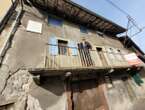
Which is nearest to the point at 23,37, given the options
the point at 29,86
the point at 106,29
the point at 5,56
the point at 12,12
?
the point at 5,56

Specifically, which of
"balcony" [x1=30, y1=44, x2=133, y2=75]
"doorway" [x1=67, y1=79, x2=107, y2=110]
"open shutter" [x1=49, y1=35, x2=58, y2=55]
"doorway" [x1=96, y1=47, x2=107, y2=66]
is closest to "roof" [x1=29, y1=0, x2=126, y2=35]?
"open shutter" [x1=49, y1=35, x2=58, y2=55]

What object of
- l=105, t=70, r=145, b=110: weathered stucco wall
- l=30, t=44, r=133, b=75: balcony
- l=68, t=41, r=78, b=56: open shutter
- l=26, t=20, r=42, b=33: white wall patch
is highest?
l=26, t=20, r=42, b=33: white wall patch

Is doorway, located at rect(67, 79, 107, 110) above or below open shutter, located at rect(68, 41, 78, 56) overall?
below

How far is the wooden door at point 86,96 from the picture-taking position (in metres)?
6.46

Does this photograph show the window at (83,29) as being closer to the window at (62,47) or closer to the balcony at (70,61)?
the balcony at (70,61)

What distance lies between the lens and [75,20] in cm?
1075

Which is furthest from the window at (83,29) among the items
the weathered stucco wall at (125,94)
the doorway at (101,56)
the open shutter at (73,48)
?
the weathered stucco wall at (125,94)

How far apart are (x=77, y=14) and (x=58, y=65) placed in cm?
567

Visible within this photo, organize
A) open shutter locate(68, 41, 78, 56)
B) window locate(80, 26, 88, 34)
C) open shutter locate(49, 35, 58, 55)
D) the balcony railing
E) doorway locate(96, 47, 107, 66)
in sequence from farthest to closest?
window locate(80, 26, 88, 34)
doorway locate(96, 47, 107, 66)
open shutter locate(68, 41, 78, 56)
open shutter locate(49, 35, 58, 55)
the balcony railing

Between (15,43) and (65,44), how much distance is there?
3608mm

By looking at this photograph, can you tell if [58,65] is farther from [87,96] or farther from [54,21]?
[54,21]

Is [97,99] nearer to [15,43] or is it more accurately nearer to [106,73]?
[106,73]

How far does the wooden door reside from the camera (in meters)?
6.46

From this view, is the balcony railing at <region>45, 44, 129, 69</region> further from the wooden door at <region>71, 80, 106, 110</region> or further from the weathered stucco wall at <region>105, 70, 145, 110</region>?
the weathered stucco wall at <region>105, 70, 145, 110</region>
